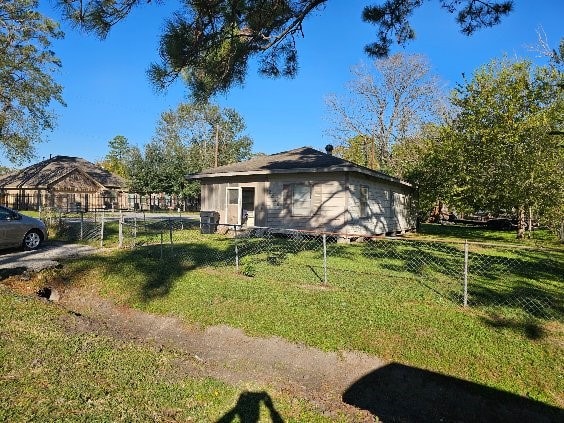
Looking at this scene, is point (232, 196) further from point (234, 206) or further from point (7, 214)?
point (7, 214)

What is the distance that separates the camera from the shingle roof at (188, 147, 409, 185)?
14.6 m

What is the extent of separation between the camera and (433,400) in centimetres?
473

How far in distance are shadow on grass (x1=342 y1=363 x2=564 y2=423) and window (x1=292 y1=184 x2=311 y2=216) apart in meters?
10.2

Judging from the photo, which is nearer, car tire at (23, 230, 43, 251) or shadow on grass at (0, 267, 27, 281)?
shadow on grass at (0, 267, 27, 281)

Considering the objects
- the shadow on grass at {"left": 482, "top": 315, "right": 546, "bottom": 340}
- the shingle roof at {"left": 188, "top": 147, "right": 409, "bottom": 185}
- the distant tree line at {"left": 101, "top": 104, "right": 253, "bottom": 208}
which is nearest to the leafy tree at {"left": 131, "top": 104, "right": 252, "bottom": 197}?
the distant tree line at {"left": 101, "top": 104, "right": 253, "bottom": 208}

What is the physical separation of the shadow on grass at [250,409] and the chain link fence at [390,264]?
275cm

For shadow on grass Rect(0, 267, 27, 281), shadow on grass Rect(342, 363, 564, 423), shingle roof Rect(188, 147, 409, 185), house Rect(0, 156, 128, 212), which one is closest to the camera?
shadow on grass Rect(342, 363, 564, 423)

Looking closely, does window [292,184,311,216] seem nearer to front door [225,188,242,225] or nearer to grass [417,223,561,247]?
front door [225,188,242,225]

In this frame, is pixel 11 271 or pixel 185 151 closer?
pixel 11 271

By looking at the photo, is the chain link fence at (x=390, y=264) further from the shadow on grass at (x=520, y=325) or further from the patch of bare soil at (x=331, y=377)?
the patch of bare soil at (x=331, y=377)

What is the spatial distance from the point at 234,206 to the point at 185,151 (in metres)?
32.2

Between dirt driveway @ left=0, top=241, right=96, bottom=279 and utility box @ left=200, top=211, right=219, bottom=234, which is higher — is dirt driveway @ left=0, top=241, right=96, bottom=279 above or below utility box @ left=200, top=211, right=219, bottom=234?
below

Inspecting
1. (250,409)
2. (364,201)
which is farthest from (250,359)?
(364,201)

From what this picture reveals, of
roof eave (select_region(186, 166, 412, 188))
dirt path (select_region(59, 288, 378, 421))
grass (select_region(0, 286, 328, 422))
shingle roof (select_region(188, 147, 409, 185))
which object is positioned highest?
shingle roof (select_region(188, 147, 409, 185))
